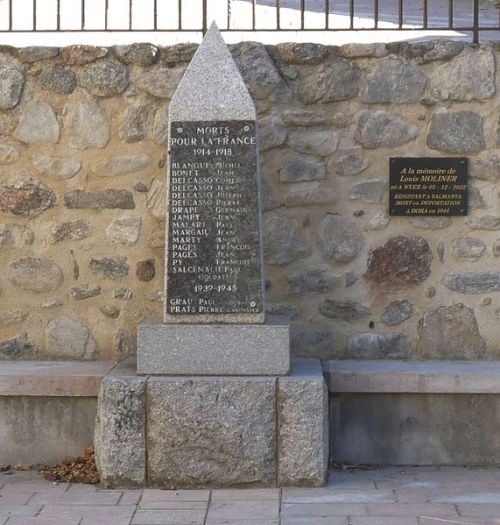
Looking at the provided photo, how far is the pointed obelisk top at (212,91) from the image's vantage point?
5676mm

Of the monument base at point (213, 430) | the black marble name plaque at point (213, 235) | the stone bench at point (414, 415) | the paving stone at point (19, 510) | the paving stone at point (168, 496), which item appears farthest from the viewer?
the stone bench at point (414, 415)

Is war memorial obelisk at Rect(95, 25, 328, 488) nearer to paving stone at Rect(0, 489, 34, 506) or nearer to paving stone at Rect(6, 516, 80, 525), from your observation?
paving stone at Rect(0, 489, 34, 506)

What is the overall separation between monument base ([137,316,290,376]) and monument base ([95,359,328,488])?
64mm

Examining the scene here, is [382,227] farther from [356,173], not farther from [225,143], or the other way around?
[225,143]

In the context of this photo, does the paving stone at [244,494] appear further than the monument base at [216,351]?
No

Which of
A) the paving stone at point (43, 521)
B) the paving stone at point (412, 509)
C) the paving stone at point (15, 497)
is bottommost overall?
the paving stone at point (43, 521)

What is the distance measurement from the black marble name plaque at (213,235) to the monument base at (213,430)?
42 cm

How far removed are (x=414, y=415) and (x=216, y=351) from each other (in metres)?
1.26

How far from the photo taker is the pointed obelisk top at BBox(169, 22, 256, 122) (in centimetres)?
568

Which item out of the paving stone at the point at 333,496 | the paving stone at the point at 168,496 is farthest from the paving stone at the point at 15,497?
the paving stone at the point at 333,496

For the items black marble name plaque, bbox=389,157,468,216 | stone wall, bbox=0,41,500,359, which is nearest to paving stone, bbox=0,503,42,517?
stone wall, bbox=0,41,500,359

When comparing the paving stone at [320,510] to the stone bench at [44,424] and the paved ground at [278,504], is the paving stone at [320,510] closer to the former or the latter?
the paved ground at [278,504]

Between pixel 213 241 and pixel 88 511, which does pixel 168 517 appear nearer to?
pixel 88 511

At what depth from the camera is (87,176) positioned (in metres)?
6.48
